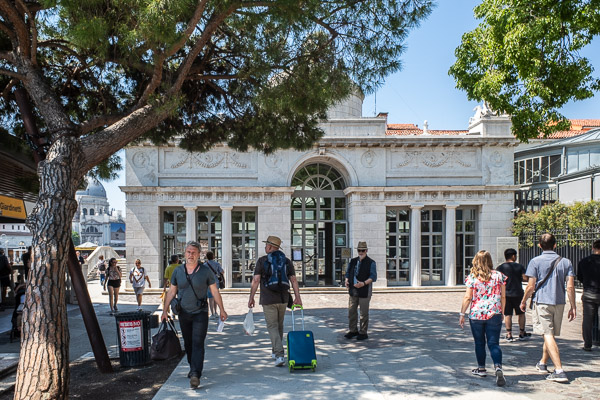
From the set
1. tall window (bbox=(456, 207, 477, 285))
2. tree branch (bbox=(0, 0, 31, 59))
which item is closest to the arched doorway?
tall window (bbox=(456, 207, 477, 285))

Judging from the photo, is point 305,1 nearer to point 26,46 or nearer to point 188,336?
point 26,46

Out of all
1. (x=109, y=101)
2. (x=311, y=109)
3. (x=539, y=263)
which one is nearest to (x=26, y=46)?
(x=109, y=101)

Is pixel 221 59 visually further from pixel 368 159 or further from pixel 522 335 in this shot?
pixel 368 159

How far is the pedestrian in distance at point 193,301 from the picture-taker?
20.9 ft

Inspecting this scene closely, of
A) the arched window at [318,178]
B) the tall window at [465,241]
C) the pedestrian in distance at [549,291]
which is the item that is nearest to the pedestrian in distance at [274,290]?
the pedestrian in distance at [549,291]

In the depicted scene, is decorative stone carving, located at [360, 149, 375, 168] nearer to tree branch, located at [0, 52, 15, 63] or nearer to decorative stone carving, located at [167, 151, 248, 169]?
decorative stone carving, located at [167, 151, 248, 169]

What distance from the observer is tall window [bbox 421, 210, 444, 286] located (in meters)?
22.2

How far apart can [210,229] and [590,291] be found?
1580 centimetres

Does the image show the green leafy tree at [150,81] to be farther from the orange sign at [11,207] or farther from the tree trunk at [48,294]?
the orange sign at [11,207]

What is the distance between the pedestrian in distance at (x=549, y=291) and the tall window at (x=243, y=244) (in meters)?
15.4

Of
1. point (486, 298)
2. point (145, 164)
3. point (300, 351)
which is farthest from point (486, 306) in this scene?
point (145, 164)

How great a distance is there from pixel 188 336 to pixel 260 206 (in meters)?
14.9

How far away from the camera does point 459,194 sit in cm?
2188

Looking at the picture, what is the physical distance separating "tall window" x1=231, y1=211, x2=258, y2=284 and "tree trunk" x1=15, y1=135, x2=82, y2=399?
15751 mm
